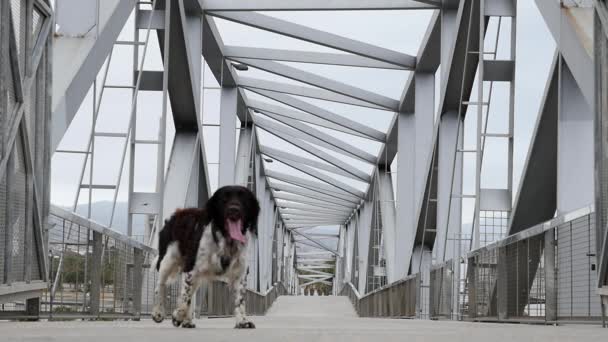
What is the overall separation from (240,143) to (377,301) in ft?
22.0

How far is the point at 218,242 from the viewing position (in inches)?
338

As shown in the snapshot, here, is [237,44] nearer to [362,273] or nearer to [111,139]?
[111,139]

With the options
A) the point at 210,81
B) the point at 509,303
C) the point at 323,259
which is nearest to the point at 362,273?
the point at 210,81

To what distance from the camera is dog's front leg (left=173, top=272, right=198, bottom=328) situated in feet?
27.1

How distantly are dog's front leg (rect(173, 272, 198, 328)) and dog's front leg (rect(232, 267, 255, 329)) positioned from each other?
34 cm

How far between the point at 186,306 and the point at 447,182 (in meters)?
14.9

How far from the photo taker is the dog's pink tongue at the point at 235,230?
8.45 metres

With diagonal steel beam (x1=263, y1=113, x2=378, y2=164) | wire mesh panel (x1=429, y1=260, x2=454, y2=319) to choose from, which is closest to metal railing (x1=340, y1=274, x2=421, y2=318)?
wire mesh panel (x1=429, y1=260, x2=454, y2=319)

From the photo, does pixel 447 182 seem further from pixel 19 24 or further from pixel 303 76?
pixel 19 24

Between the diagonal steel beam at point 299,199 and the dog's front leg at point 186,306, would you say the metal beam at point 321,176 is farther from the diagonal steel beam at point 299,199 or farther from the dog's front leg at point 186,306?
the dog's front leg at point 186,306

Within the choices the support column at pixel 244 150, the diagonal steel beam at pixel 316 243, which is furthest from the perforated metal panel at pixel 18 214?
the diagonal steel beam at pixel 316 243

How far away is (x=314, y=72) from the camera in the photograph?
27.7 m

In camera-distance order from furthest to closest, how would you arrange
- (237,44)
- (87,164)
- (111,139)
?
(237,44)
(111,139)
(87,164)

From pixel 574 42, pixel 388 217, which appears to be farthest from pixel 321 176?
pixel 574 42
